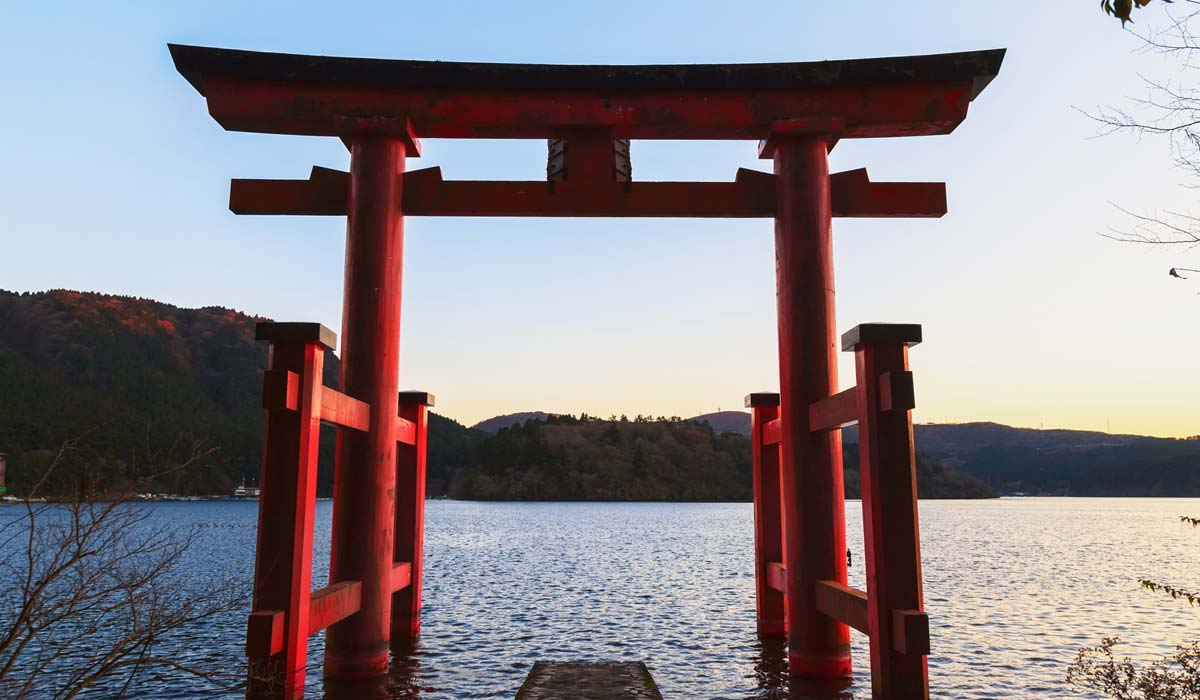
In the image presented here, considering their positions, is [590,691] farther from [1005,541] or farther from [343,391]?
[1005,541]

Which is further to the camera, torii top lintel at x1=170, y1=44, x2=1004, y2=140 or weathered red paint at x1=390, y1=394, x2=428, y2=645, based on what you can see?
weathered red paint at x1=390, y1=394, x2=428, y2=645

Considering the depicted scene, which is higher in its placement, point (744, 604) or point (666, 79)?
point (666, 79)

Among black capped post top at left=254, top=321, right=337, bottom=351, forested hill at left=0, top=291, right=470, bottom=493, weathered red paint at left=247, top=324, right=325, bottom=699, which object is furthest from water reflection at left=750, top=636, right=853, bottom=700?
forested hill at left=0, top=291, right=470, bottom=493

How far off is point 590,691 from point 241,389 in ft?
578

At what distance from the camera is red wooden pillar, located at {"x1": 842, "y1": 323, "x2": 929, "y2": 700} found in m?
6.34

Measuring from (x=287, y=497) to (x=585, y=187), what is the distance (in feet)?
15.8

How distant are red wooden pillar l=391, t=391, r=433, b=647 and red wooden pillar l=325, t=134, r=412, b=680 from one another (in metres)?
2.80

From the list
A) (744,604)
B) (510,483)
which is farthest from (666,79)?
(510,483)

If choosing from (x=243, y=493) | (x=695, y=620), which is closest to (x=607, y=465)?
(x=243, y=493)

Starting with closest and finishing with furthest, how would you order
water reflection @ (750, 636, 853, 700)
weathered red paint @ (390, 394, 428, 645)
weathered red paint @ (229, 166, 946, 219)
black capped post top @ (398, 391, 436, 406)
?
water reflection @ (750, 636, 853, 700), weathered red paint @ (229, 166, 946, 219), weathered red paint @ (390, 394, 428, 645), black capped post top @ (398, 391, 436, 406)

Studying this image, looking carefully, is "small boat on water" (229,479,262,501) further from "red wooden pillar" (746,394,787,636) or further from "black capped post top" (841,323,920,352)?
"black capped post top" (841,323,920,352)

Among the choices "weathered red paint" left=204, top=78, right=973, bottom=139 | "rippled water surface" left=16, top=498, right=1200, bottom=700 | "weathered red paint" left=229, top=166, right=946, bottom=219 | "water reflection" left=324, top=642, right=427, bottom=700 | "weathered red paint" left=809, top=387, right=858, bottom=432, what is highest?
"weathered red paint" left=204, top=78, right=973, bottom=139

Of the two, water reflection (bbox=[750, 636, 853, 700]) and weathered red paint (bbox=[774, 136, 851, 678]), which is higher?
weathered red paint (bbox=[774, 136, 851, 678])

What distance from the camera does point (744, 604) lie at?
22.1 meters
